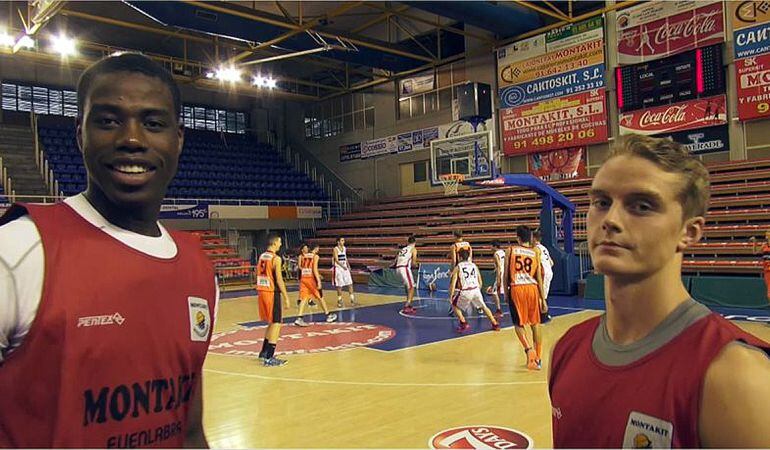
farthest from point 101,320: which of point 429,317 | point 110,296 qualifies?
point 429,317

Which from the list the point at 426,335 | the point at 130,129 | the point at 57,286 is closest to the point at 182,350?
the point at 57,286

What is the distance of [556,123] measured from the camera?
18.1m

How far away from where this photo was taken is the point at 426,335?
384 inches

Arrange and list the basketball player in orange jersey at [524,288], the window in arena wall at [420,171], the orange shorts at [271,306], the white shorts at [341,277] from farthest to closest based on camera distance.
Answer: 1. the window in arena wall at [420,171]
2. the white shorts at [341,277]
3. the orange shorts at [271,306]
4. the basketball player in orange jersey at [524,288]

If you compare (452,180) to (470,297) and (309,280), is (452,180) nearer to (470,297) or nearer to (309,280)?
(309,280)

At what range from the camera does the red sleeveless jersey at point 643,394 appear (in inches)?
53.3

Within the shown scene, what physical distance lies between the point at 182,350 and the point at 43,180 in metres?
22.9

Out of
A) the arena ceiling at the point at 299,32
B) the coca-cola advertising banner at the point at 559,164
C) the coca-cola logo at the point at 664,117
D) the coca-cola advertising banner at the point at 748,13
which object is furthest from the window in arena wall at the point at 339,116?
Answer: the coca-cola advertising banner at the point at 748,13

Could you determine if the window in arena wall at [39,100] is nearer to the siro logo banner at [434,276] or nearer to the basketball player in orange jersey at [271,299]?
the siro logo banner at [434,276]

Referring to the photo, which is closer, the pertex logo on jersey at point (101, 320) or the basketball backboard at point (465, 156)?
the pertex logo on jersey at point (101, 320)

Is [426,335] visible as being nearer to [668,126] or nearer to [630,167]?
[630,167]

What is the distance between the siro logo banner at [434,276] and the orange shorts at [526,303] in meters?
8.66

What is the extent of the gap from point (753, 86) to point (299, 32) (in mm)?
12320

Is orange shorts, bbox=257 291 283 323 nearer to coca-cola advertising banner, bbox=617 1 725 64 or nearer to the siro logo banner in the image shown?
the siro logo banner
